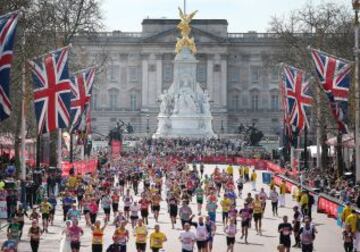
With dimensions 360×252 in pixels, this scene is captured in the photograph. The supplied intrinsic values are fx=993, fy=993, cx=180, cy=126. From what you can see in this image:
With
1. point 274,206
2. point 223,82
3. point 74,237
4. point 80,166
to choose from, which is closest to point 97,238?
point 74,237

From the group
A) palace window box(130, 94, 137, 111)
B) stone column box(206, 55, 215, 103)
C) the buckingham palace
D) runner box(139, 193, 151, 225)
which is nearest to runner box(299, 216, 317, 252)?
runner box(139, 193, 151, 225)

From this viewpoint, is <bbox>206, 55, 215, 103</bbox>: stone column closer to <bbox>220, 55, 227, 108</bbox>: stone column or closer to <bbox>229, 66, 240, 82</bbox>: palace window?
<bbox>220, 55, 227, 108</bbox>: stone column

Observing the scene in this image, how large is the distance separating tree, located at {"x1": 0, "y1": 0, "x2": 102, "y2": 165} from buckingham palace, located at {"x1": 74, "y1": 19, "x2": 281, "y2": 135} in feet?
259

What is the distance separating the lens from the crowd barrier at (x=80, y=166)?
177 feet

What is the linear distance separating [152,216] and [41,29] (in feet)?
42.5

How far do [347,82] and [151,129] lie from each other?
324 feet

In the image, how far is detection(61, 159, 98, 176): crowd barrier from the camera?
53.9 meters

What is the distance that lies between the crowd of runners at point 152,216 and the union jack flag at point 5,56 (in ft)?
10.2

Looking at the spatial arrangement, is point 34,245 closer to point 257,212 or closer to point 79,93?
point 257,212

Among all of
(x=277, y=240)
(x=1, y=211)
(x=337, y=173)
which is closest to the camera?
(x=277, y=240)

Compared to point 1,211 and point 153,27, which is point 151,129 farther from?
point 1,211

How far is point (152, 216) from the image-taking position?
38.9 metres

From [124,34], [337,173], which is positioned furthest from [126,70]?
[337,173]

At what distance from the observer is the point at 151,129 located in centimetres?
13588
